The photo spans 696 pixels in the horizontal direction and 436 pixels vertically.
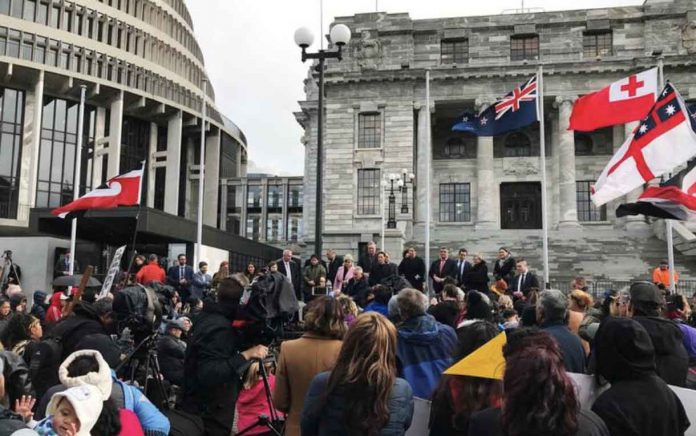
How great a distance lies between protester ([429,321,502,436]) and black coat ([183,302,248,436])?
5.53ft

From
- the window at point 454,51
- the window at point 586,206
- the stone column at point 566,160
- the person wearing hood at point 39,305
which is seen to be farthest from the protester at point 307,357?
the window at point 454,51

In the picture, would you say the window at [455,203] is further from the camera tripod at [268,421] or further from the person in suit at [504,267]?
the camera tripod at [268,421]

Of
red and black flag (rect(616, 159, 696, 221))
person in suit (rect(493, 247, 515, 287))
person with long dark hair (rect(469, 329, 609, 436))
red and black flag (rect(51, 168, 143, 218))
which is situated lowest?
person with long dark hair (rect(469, 329, 609, 436))

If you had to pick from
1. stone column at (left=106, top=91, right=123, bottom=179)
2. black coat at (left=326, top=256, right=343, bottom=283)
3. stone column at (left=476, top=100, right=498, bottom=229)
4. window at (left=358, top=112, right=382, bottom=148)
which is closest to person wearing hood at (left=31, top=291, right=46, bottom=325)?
black coat at (left=326, top=256, right=343, bottom=283)

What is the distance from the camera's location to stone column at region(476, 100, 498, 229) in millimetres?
39438

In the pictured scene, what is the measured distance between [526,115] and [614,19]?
953 inches

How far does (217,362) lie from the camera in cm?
484

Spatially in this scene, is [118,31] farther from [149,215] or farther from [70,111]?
[149,215]

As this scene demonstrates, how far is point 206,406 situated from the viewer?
5.11 metres

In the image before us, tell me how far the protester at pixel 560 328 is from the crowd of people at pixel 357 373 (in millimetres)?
14

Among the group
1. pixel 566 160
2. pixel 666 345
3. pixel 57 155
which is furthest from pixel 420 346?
pixel 57 155

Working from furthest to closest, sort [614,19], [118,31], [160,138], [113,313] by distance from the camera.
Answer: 1. [160,138]
2. [118,31]
3. [614,19]
4. [113,313]

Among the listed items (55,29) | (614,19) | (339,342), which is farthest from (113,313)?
(55,29)

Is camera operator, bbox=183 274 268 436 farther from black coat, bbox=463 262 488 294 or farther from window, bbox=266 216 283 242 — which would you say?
window, bbox=266 216 283 242
